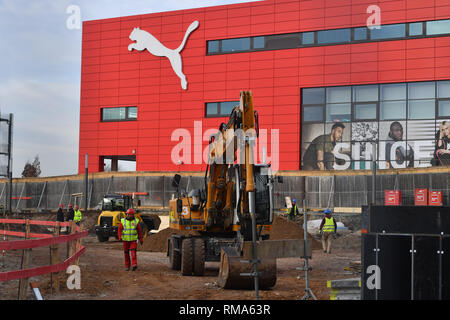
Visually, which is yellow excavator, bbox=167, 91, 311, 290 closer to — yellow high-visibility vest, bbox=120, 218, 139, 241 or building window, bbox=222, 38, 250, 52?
yellow high-visibility vest, bbox=120, 218, 139, 241

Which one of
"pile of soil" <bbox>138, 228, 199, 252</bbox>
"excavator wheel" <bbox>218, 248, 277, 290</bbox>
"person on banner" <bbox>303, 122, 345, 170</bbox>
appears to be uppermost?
"person on banner" <bbox>303, 122, 345, 170</bbox>

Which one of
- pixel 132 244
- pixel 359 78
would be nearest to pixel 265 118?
pixel 359 78

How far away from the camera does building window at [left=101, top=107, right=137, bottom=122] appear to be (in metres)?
53.2

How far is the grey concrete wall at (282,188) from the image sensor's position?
A: 114 feet

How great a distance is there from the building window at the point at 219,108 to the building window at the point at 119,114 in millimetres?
7577

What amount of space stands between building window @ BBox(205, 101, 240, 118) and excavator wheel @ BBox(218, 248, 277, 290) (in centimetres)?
3672

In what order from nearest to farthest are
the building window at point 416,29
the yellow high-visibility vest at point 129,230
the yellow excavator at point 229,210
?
the yellow excavator at point 229,210 → the yellow high-visibility vest at point 129,230 → the building window at point 416,29

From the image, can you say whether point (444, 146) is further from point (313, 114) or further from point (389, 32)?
point (313, 114)

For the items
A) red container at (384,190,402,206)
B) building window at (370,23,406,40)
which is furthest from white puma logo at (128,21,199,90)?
red container at (384,190,402,206)

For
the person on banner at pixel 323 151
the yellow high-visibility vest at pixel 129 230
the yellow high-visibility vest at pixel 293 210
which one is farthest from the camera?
the person on banner at pixel 323 151

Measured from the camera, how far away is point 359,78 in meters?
45.9

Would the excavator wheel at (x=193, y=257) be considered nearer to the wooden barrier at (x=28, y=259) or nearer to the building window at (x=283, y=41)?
the wooden barrier at (x=28, y=259)

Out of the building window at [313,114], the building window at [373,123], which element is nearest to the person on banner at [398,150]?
the building window at [373,123]
